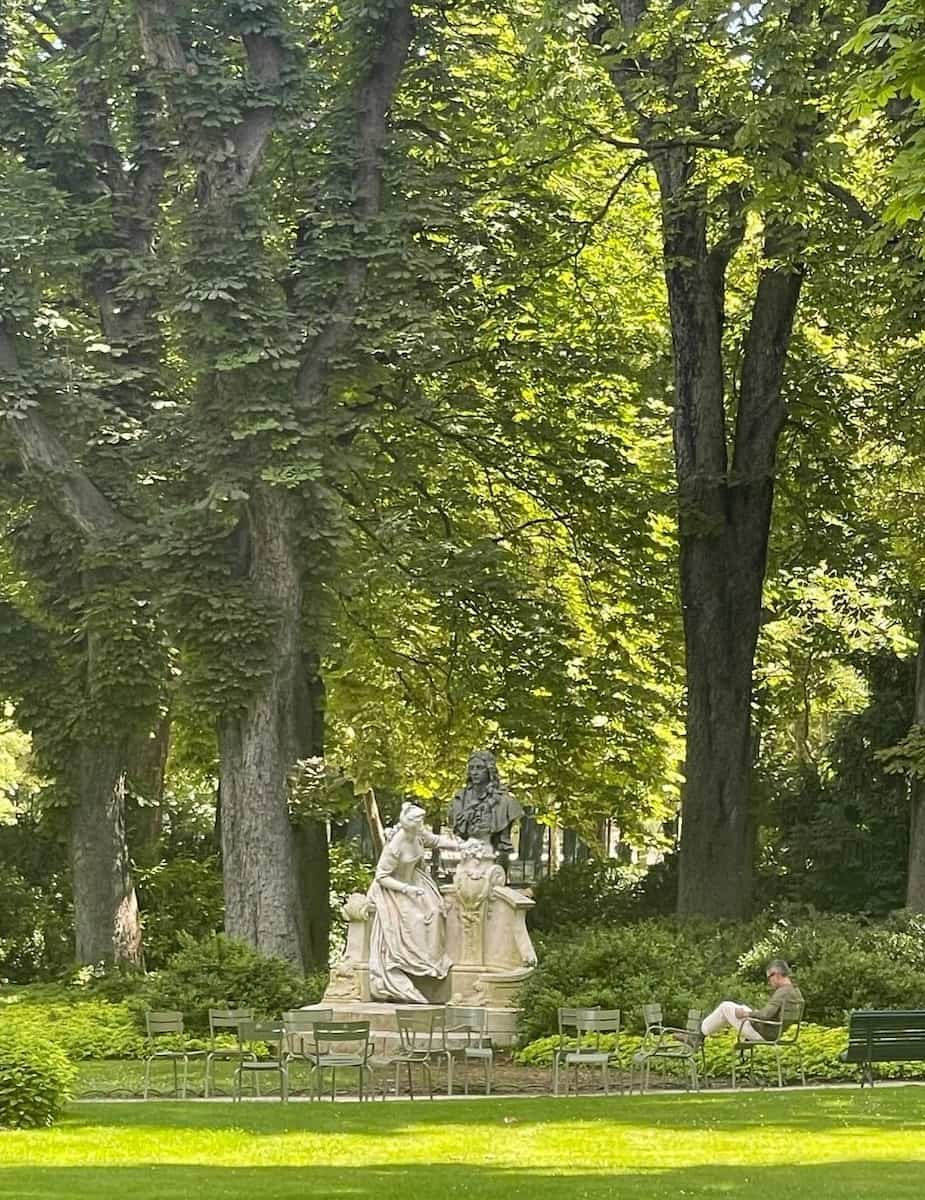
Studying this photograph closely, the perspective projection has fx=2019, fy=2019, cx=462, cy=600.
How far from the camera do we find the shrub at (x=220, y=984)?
21.9 meters

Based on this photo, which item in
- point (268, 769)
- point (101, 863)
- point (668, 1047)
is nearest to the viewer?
point (668, 1047)

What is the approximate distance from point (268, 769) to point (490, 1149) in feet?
39.3

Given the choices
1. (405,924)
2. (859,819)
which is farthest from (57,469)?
(859,819)

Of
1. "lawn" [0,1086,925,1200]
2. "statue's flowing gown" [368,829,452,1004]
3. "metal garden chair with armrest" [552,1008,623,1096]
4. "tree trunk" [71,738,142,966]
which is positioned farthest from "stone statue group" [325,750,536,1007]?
"tree trunk" [71,738,142,966]

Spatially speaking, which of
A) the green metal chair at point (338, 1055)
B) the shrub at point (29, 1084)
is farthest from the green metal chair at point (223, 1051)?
the shrub at point (29, 1084)

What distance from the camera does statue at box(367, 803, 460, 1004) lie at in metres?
20.5

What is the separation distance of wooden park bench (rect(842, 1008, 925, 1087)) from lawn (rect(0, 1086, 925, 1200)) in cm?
29

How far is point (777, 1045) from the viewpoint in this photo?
17406mm

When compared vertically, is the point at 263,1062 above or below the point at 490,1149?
above

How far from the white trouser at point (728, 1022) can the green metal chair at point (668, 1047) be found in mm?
98

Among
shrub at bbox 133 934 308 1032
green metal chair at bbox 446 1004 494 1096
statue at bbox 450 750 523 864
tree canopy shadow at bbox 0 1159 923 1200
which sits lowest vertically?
tree canopy shadow at bbox 0 1159 923 1200

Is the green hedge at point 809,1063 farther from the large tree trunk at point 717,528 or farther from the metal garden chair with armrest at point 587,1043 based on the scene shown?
the large tree trunk at point 717,528

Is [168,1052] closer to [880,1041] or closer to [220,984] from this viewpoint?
[220,984]

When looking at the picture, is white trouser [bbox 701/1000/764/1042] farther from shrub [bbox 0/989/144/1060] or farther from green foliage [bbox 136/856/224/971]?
green foliage [bbox 136/856/224/971]
